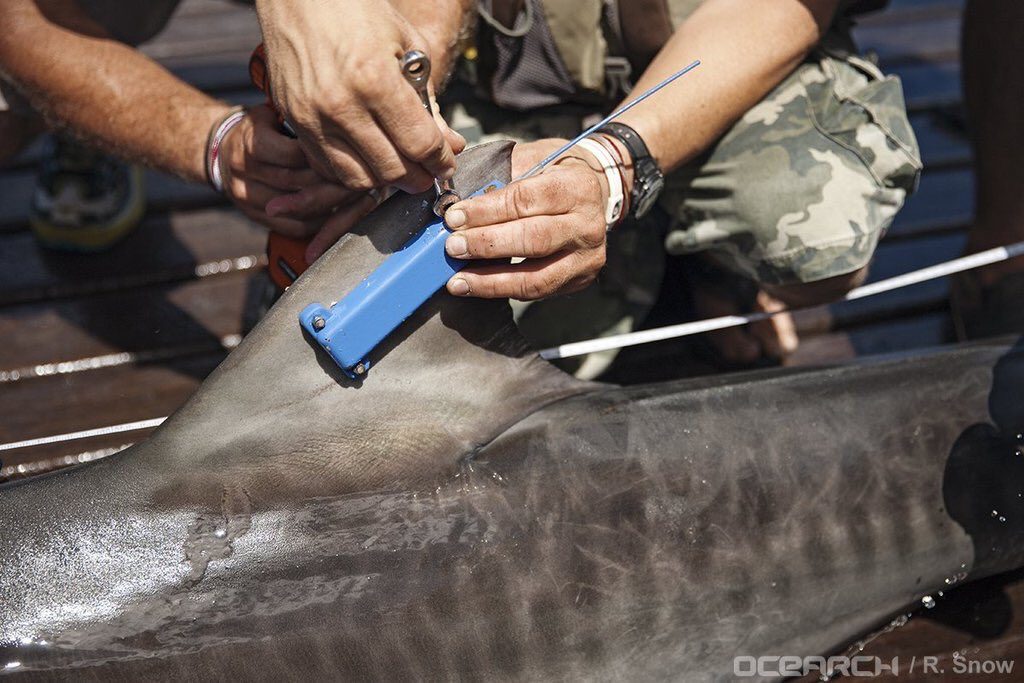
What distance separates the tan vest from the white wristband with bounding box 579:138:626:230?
0.49 metres

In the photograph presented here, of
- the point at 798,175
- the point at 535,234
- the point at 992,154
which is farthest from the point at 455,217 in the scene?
the point at 992,154

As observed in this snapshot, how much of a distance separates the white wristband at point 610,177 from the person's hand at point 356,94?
43cm

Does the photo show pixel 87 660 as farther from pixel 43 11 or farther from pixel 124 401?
pixel 43 11

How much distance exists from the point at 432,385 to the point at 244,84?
2541mm

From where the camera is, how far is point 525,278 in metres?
1.95

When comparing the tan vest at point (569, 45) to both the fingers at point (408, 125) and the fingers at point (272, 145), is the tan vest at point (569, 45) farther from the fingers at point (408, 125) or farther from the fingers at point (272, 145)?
the fingers at point (408, 125)

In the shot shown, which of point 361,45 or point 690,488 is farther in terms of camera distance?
point 690,488

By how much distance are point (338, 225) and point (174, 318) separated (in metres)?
1.21

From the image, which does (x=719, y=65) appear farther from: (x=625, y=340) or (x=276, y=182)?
(x=276, y=182)

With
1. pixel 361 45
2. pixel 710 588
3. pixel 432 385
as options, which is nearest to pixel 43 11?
pixel 361 45

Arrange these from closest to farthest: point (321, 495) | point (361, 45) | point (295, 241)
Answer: point (361, 45), point (321, 495), point (295, 241)

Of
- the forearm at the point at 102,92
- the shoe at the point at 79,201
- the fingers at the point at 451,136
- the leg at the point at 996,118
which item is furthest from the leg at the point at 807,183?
the shoe at the point at 79,201

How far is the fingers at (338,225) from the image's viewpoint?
83.7 inches

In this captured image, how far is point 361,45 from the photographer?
66.2 inches
